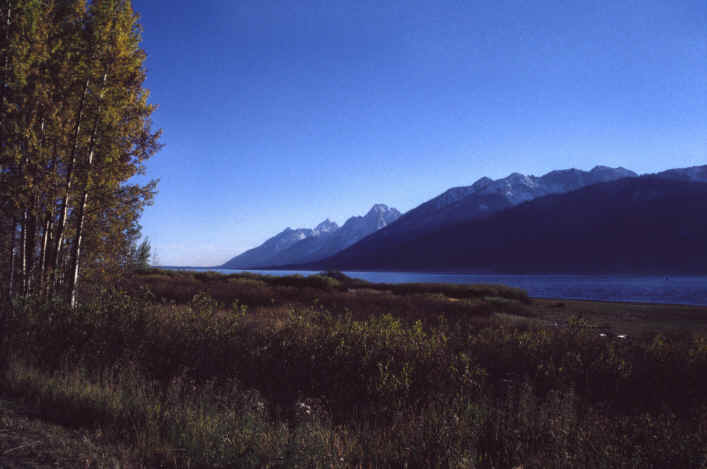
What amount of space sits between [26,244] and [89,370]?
7.70m

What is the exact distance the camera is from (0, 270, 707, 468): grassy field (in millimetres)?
4508

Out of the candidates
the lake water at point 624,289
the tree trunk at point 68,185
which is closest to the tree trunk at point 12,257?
the tree trunk at point 68,185

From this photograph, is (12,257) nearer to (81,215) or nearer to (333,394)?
(81,215)

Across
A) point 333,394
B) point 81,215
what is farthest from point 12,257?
point 333,394

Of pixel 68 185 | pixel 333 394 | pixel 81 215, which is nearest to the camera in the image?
pixel 333 394

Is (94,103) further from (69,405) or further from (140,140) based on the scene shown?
(69,405)

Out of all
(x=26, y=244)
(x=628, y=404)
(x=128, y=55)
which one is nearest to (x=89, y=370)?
(x=26, y=244)

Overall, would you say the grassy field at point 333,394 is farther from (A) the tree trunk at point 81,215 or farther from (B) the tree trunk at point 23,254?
(B) the tree trunk at point 23,254

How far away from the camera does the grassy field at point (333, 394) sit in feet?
14.8

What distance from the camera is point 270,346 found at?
8.92 metres

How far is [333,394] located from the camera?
7332 mm

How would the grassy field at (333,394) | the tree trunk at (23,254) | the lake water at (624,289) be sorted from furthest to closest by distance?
the lake water at (624,289), the tree trunk at (23,254), the grassy field at (333,394)

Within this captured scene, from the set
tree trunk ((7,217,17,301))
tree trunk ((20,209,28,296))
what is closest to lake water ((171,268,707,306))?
tree trunk ((7,217,17,301))

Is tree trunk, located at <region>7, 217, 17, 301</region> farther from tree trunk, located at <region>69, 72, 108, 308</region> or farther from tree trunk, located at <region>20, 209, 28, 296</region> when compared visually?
tree trunk, located at <region>69, 72, 108, 308</region>
